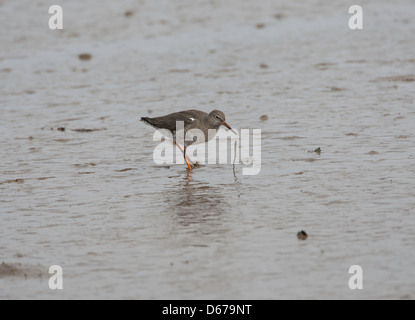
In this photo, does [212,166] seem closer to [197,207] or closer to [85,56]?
[197,207]

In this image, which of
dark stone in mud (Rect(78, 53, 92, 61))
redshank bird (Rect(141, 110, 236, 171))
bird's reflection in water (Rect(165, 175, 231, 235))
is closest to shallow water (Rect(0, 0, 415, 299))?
bird's reflection in water (Rect(165, 175, 231, 235))

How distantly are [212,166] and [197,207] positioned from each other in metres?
1.93

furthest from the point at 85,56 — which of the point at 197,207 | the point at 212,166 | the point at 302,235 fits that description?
the point at 302,235

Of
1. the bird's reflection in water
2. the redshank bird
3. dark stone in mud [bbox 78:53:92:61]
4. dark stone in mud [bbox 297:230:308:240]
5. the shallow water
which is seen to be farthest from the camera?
dark stone in mud [bbox 78:53:92:61]

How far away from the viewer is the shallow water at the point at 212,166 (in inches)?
264

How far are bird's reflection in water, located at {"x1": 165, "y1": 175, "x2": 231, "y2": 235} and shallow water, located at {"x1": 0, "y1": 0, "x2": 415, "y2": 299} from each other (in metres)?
0.03

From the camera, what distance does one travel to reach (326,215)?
26.0 ft

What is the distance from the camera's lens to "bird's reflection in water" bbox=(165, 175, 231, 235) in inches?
311

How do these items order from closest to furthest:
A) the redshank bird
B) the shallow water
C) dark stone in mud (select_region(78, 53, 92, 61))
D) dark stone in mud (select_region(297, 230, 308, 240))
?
the shallow water
dark stone in mud (select_region(297, 230, 308, 240))
the redshank bird
dark stone in mud (select_region(78, 53, 92, 61))

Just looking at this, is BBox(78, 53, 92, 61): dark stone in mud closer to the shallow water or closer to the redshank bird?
the shallow water

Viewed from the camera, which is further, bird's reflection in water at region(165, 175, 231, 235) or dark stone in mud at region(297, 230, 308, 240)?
bird's reflection in water at region(165, 175, 231, 235)
